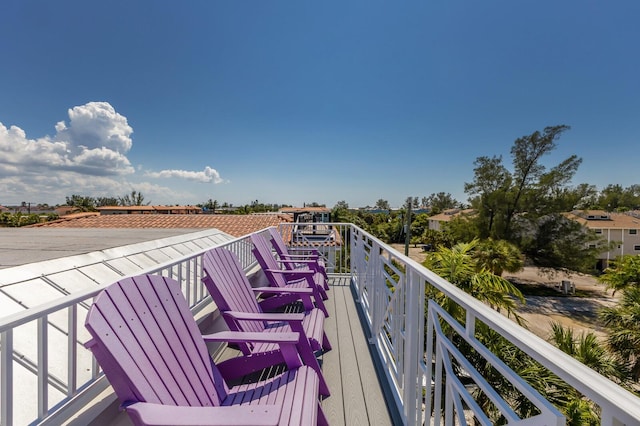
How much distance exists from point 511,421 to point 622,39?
35.6m

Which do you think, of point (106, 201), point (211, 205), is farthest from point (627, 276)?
point (106, 201)

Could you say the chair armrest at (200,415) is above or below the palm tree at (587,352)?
above

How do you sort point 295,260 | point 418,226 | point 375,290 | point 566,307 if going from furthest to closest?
point 418,226 < point 566,307 < point 295,260 < point 375,290

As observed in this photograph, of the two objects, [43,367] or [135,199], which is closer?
[43,367]

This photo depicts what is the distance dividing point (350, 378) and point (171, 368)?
1448 mm

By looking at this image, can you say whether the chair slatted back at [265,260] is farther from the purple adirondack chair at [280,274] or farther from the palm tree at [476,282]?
the palm tree at [476,282]

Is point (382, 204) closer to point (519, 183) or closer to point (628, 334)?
point (519, 183)

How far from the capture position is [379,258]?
9.59 ft

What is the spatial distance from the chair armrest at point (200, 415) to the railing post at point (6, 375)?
351 millimetres

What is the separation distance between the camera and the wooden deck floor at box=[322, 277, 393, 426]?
1.88m

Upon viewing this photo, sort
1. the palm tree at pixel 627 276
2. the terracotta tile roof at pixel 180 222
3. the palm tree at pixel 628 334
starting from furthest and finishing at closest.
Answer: the terracotta tile roof at pixel 180 222, the palm tree at pixel 627 276, the palm tree at pixel 628 334

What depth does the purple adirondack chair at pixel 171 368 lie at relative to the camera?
3.42ft

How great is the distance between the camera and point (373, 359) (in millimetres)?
2590

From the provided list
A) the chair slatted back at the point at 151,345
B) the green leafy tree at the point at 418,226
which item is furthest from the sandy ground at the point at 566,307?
the green leafy tree at the point at 418,226
